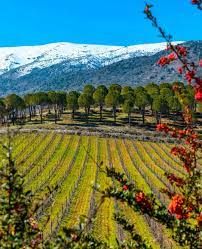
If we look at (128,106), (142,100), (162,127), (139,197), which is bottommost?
(128,106)

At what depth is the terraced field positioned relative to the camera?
4634cm

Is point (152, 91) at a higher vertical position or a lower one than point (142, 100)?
higher

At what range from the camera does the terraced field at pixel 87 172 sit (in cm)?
4634

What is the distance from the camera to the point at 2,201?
29.5ft

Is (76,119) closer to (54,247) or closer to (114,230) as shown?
(114,230)

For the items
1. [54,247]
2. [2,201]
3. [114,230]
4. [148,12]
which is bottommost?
[114,230]

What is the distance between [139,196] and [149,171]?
66.6 meters

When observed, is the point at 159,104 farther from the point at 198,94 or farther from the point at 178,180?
the point at 198,94

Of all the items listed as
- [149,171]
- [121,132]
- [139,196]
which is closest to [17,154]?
[149,171]

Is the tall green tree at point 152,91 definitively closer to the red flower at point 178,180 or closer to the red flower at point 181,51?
the red flower at point 178,180

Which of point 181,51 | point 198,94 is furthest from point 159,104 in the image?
point 198,94

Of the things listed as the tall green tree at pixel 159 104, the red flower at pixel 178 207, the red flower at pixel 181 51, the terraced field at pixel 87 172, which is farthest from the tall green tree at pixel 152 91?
the red flower at pixel 178 207

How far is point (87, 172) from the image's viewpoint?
76.0 metres

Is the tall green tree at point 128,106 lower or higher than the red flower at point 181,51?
lower
